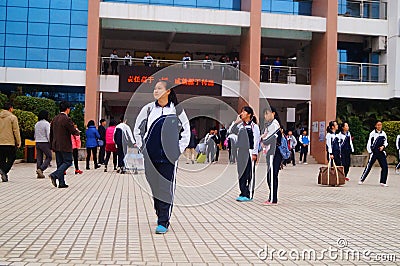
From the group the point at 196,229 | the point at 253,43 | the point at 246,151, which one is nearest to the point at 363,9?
the point at 253,43

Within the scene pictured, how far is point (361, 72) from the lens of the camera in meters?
29.9

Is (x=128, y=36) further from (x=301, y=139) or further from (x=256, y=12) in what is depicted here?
(x=301, y=139)

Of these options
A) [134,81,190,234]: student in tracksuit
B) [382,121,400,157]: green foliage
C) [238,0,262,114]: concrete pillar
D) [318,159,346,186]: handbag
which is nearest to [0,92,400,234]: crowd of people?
[134,81,190,234]: student in tracksuit

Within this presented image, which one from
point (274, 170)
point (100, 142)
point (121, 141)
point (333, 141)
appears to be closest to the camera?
point (274, 170)

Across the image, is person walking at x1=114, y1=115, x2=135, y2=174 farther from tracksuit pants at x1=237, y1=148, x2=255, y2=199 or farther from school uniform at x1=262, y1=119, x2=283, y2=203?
school uniform at x1=262, y1=119, x2=283, y2=203

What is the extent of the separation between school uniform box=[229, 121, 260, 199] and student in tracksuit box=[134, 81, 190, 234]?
3.64m

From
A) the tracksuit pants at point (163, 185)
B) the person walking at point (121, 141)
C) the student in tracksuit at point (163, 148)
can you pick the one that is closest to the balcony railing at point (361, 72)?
the person walking at point (121, 141)

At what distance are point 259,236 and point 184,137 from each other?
5.10 ft

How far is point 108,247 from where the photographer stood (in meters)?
5.71

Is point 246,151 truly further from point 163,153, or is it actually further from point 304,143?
point 304,143

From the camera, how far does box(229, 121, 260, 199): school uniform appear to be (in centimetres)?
1012

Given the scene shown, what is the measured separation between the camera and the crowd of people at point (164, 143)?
6484 mm

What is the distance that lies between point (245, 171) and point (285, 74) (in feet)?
68.6

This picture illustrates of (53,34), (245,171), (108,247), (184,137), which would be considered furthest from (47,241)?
(53,34)
